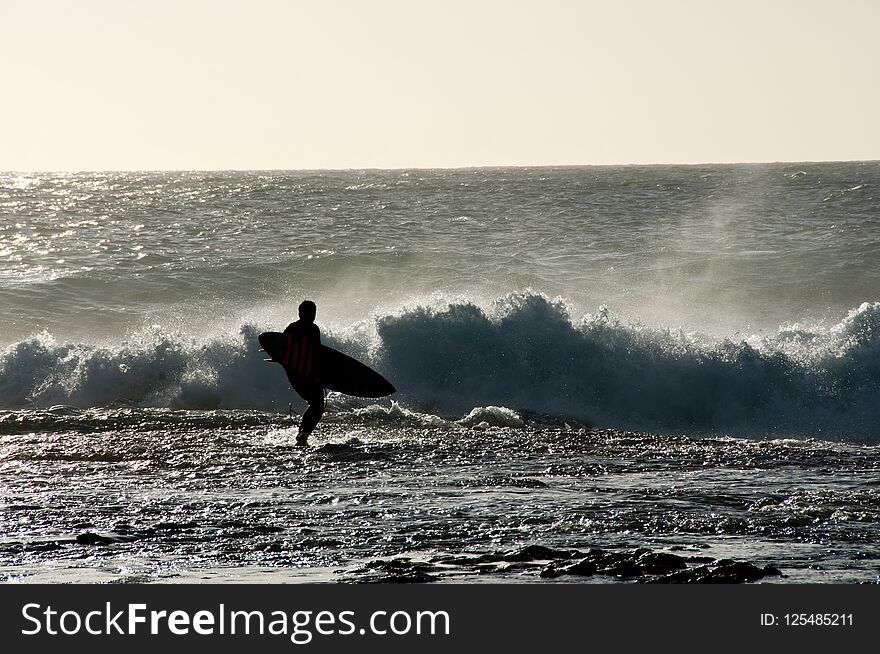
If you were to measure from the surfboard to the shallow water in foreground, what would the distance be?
0.42 metres

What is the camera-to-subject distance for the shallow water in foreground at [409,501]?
21.9ft

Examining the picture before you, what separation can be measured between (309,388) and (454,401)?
403cm

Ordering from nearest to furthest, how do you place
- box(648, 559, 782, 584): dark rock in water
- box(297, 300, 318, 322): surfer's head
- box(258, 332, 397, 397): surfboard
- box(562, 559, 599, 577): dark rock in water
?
box(648, 559, 782, 584): dark rock in water
box(562, 559, 599, 577): dark rock in water
box(297, 300, 318, 322): surfer's head
box(258, 332, 397, 397): surfboard

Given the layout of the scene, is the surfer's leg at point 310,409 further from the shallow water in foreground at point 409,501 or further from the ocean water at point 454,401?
the ocean water at point 454,401

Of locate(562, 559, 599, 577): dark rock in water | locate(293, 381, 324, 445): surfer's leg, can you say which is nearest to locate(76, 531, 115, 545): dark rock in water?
locate(562, 559, 599, 577): dark rock in water

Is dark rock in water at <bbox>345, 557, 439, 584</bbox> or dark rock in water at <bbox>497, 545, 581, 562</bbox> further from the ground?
dark rock in water at <bbox>345, 557, 439, 584</bbox>

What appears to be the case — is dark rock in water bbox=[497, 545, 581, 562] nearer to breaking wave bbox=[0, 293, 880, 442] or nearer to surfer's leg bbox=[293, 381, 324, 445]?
surfer's leg bbox=[293, 381, 324, 445]

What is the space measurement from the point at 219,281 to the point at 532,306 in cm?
1137

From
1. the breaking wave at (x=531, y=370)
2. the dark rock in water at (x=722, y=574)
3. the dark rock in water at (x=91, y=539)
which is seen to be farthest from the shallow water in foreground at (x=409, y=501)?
the breaking wave at (x=531, y=370)

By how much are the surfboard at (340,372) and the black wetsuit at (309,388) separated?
0.10 metres

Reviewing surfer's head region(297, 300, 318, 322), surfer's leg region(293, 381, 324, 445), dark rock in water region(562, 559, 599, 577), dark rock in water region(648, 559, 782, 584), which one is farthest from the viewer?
surfer's head region(297, 300, 318, 322)

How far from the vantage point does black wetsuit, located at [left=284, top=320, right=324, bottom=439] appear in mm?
11398

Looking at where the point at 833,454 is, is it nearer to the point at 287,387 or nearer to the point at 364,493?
the point at 364,493

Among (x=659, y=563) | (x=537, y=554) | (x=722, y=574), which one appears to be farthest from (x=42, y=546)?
(x=722, y=574)
